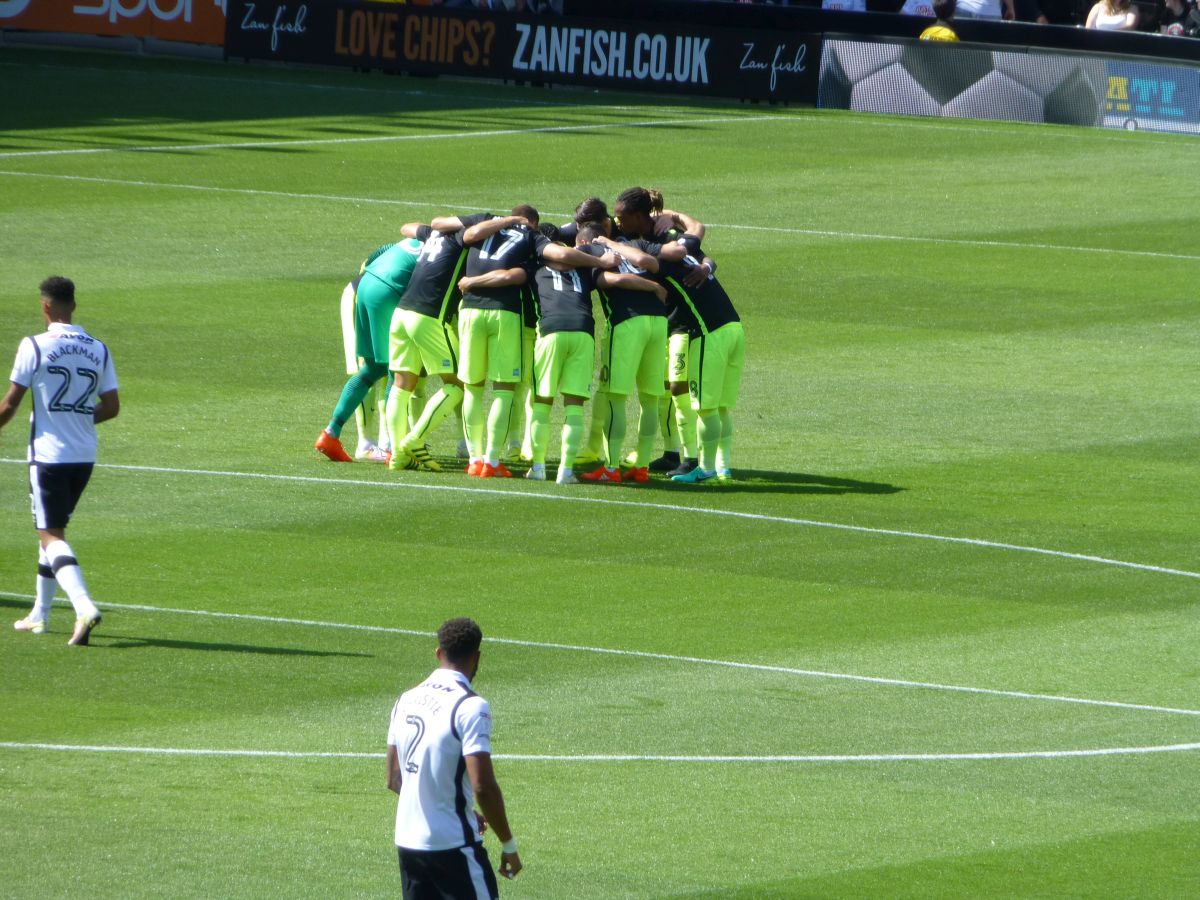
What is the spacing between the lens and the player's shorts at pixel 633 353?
58.8 feet

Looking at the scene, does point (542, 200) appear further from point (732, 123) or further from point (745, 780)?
point (745, 780)

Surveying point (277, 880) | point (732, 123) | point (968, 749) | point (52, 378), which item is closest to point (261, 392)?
point (52, 378)

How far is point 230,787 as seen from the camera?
10492 mm

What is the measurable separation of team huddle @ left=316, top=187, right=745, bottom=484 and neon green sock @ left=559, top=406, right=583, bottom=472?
17mm

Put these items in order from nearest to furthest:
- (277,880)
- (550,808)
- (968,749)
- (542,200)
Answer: (277,880)
(550,808)
(968,749)
(542,200)

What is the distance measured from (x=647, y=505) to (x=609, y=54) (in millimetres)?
27645

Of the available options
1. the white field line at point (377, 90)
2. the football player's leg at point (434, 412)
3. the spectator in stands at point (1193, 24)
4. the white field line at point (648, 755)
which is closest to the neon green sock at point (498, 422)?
the football player's leg at point (434, 412)

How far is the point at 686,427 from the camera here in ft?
62.3

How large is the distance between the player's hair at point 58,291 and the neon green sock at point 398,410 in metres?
5.86

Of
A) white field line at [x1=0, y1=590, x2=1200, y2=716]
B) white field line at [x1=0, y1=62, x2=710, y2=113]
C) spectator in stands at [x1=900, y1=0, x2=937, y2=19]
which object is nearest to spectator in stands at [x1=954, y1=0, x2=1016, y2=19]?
spectator in stands at [x1=900, y1=0, x2=937, y2=19]

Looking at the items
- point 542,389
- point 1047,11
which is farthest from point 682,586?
point 1047,11

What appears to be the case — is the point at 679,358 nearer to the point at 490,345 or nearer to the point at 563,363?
the point at 563,363

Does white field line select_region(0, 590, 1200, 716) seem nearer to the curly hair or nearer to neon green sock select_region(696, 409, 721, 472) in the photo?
neon green sock select_region(696, 409, 721, 472)

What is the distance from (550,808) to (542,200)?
73.5ft
